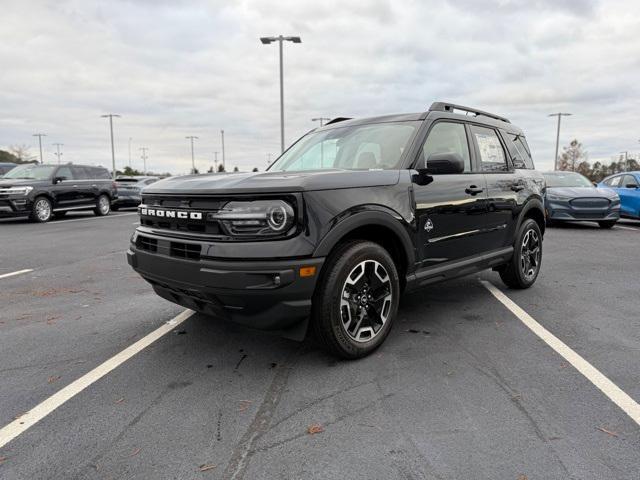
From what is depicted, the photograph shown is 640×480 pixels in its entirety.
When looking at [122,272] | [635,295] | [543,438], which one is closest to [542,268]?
[635,295]

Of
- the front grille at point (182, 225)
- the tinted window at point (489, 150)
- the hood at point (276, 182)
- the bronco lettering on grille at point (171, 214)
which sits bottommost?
the front grille at point (182, 225)

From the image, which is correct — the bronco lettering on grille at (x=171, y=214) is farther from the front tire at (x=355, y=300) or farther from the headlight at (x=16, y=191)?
the headlight at (x=16, y=191)

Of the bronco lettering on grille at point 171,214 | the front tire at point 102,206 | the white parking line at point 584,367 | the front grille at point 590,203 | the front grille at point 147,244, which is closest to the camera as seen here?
the white parking line at point 584,367

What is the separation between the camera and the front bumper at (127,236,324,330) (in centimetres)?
274

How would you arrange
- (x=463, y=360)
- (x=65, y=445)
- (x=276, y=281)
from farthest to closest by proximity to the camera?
1. (x=463, y=360)
2. (x=276, y=281)
3. (x=65, y=445)

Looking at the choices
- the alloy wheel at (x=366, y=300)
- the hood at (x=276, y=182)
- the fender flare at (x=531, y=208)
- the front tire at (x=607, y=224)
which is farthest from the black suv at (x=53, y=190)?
the front tire at (x=607, y=224)

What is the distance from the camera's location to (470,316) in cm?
432

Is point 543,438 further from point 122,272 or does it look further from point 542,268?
point 122,272

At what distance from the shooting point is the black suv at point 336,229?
2793 mm

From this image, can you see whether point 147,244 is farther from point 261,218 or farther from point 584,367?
point 584,367

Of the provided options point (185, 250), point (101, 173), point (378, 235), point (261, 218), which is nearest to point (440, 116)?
point (378, 235)

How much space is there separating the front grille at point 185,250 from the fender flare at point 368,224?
0.76 m

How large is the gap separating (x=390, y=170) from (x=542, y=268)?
4213 millimetres

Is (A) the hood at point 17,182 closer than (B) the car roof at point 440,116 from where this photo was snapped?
No
